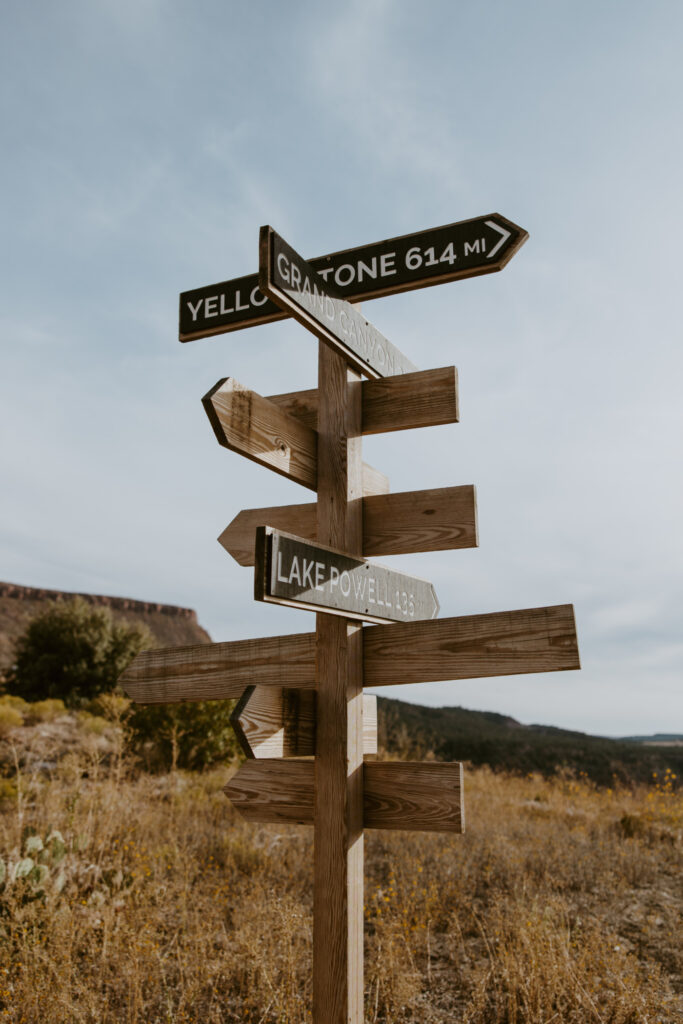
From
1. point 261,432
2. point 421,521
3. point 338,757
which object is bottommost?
point 338,757

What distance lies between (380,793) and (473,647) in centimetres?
68

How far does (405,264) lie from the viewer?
304 centimetres

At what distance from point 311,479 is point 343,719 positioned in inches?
38.9

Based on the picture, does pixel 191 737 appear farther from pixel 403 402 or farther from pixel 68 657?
pixel 403 402

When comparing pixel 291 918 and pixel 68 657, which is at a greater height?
pixel 68 657

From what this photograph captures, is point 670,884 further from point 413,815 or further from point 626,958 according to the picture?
point 413,815

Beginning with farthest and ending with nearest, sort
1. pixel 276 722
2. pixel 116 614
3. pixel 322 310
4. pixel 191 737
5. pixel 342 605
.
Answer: pixel 116 614, pixel 191 737, pixel 322 310, pixel 342 605, pixel 276 722

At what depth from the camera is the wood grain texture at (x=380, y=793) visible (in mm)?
2590

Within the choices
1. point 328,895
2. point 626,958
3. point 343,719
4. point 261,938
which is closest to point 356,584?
point 343,719

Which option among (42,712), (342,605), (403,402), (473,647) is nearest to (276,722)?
(342,605)

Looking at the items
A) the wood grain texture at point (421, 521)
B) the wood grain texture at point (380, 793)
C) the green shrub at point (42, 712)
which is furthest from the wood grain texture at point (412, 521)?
the green shrub at point (42, 712)

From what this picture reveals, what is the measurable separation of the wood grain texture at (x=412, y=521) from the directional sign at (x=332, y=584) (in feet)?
0.48

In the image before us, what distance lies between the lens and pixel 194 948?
13.9 ft

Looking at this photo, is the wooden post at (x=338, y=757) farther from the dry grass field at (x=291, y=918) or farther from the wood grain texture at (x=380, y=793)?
the dry grass field at (x=291, y=918)
